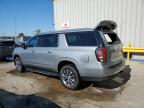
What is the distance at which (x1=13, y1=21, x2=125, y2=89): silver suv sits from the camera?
462 cm

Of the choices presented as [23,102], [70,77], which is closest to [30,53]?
[70,77]

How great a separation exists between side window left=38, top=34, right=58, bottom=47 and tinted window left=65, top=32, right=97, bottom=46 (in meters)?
0.52

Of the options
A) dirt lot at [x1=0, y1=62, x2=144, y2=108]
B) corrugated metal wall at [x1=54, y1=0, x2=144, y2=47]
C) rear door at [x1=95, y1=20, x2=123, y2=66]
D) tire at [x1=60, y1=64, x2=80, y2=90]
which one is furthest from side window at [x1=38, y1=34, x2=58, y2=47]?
corrugated metal wall at [x1=54, y1=0, x2=144, y2=47]

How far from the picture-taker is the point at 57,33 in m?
5.82

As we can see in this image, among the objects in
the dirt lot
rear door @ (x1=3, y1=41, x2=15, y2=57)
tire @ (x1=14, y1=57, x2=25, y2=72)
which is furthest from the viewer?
rear door @ (x1=3, y1=41, x2=15, y2=57)

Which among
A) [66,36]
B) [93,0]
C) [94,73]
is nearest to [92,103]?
[94,73]

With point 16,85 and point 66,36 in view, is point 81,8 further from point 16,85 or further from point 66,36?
point 16,85

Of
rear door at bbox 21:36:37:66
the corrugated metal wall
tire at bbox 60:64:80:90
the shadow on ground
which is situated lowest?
the shadow on ground

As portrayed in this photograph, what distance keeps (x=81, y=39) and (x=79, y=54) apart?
1.58ft

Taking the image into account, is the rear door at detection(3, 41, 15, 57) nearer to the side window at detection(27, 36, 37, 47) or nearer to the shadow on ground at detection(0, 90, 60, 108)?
the side window at detection(27, 36, 37, 47)

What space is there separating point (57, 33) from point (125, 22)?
5.83 meters

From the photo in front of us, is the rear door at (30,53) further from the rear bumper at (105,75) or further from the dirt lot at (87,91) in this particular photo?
the rear bumper at (105,75)

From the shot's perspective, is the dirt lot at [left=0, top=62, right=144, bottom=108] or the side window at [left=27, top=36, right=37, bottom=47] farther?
the side window at [left=27, top=36, right=37, bottom=47]

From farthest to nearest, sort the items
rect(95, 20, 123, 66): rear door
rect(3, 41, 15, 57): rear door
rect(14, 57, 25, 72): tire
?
rect(3, 41, 15, 57): rear door
rect(14, 57, 25, 72): tire
rect(95, 20, 123, 66): rear door
